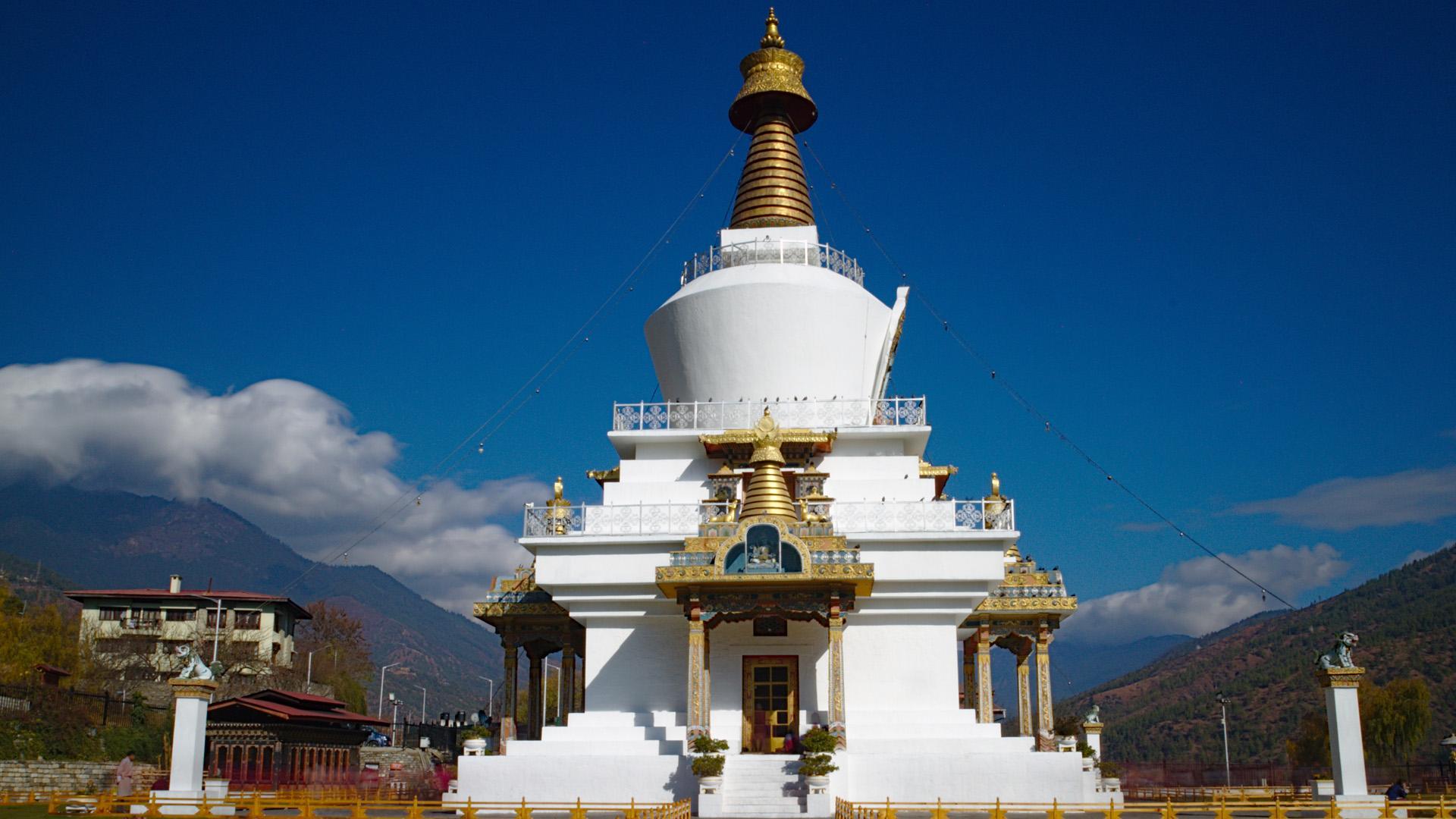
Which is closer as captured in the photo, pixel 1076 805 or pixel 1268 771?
pixel 1076 805

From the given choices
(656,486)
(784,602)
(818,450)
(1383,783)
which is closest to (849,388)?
(818,450)

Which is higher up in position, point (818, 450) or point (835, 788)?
point (818, 450)

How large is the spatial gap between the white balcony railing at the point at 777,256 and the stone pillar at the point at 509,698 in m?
8.79

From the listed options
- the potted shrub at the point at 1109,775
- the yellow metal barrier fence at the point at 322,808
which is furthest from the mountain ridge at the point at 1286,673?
the yellow metal barrier fence at the point at 322,808

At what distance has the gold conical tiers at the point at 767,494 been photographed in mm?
22375

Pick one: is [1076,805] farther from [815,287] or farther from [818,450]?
[815,287]

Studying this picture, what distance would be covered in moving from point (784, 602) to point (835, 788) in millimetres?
3124

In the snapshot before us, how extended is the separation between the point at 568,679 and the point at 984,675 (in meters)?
8.43

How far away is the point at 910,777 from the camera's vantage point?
20.3 meters

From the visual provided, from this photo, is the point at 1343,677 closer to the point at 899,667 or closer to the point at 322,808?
the point at 899,667

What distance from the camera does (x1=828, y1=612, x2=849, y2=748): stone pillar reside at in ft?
65.7

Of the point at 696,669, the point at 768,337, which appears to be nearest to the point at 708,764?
the point at 696,669

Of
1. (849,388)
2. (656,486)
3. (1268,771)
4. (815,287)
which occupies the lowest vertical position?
(1268,771)

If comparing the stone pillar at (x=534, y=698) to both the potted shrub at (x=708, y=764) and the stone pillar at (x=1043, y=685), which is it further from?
the stone pillar at (x=1043, y=685)
